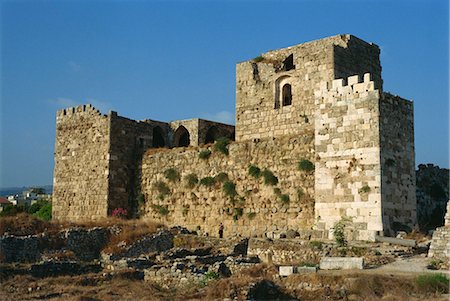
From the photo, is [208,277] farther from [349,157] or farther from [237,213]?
[237,213]

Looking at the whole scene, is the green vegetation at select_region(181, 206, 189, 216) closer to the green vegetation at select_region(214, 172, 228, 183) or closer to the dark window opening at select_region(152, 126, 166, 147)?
the green vegetation at select_region(214, 172, 228, 183)

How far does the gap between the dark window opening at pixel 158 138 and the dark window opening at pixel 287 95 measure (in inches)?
352

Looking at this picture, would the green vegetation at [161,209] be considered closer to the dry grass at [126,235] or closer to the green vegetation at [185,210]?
the green vegetation at [185,210]

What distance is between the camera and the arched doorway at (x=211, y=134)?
33.4 metres

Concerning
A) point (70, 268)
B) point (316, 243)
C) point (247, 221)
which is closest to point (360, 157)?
point (316, 243)

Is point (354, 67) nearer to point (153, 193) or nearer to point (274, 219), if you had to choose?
point (274, 219)

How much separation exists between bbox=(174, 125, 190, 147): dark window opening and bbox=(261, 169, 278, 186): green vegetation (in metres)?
10.6

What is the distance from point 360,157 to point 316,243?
3.52 meters

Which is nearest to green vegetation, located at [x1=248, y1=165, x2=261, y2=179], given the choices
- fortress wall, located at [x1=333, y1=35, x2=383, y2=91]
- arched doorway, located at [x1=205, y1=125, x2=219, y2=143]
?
fortress wall, located at [x1=333, y1=35, x2=383, y2=91]

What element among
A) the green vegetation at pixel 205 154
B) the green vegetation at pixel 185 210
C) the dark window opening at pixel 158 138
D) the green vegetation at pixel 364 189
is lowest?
Result: the green vegetation at pixel 185 210

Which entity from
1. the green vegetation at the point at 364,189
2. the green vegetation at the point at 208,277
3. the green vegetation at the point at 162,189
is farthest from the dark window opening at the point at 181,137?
the green vegetation at the point at 208,277

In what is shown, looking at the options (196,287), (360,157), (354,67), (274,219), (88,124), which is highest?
(354,67)

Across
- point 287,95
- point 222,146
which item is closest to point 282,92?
point 287,95

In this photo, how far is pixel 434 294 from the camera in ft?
41.2
